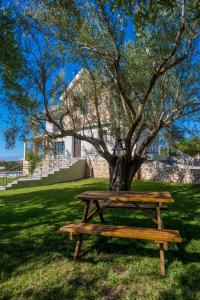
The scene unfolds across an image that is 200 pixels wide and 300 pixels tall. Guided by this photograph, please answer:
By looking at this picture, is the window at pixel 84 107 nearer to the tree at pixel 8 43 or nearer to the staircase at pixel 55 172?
the tree at pixel 8 43

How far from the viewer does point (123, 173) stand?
27.0 feet

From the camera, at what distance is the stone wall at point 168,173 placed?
1361 centimetres

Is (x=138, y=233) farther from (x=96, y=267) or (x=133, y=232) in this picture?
(x=96, y=267)

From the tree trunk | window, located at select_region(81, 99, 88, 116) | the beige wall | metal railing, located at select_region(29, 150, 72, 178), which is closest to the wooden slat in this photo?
the tree trunk

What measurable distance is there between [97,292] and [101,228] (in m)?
0.85

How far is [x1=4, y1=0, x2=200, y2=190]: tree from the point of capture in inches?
261

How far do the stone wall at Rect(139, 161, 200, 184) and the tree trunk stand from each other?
658cm

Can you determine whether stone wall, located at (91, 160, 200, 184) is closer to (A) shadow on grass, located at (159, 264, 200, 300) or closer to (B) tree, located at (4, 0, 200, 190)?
(B) tree, located at (4, 0, 200, 190)

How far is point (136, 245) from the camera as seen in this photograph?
396cm

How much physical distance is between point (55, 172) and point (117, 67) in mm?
11563

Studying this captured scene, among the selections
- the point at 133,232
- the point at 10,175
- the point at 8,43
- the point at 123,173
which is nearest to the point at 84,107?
the point at 123,173

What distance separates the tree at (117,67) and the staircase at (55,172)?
6264 millimetres

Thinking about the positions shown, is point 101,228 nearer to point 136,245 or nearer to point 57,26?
point 136,245

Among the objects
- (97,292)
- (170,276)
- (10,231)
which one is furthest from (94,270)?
(10,231)
